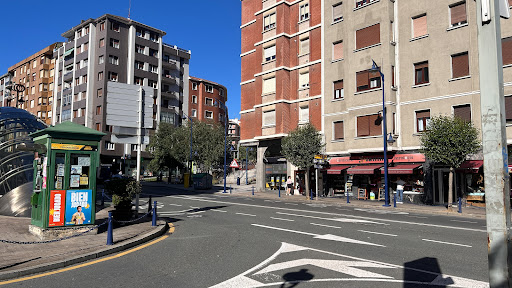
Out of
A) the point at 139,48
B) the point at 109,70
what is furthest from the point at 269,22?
the point at 139,48

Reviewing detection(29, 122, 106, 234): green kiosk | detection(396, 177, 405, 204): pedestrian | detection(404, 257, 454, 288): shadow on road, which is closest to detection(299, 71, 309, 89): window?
detection(396, 177, 405, 204): pedestrian

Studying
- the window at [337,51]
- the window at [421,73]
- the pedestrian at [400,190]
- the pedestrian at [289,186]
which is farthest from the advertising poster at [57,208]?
the window at [337,51]

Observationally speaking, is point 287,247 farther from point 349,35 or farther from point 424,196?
point 349,35

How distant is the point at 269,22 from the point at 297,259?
2884cm

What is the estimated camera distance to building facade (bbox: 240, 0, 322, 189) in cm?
3008

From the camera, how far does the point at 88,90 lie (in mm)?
57219

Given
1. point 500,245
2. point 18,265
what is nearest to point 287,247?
point 18,265

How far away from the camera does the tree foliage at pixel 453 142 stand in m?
17.9

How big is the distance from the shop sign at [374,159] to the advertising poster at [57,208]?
2010cm

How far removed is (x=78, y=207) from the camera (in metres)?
9.57

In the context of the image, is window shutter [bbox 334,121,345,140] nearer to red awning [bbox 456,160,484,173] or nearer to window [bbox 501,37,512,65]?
red awning [bbox 456,160,484,173]

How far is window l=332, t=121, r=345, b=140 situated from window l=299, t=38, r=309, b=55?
23.9 ft

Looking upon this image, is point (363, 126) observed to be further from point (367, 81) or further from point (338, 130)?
point (367, 81)

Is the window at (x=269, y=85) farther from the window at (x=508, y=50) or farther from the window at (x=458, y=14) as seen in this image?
the window at (x=508, y=50)
